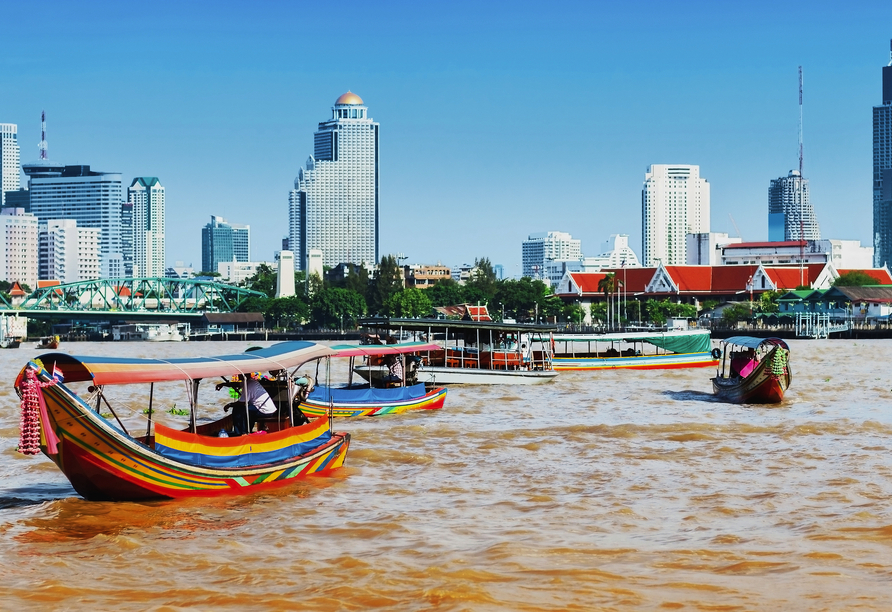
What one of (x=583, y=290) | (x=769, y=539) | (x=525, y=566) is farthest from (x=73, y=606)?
(x=583, y=290)

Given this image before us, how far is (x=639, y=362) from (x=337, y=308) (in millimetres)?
92684

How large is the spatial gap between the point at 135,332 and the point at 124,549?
132812 millimetres

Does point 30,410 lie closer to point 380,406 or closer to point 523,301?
point 380,406

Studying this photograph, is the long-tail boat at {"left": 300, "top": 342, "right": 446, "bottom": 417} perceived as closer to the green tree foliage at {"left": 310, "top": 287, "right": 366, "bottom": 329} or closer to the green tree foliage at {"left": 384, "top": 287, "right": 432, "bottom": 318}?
the green tree foliage at {"left": 384, "top": 287, "right": 432, "bottom": 318}

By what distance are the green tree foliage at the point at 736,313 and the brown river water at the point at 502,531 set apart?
291ft

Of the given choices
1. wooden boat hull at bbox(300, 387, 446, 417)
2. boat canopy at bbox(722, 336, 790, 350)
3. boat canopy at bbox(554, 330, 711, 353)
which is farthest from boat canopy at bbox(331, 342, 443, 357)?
boat canopy at bbox(554, 330, 711, 353)

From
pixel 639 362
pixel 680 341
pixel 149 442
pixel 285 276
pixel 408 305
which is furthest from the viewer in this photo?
pixel 285 276

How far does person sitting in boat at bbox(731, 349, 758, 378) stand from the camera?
32250 mm

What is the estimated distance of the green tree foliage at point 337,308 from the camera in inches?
5408

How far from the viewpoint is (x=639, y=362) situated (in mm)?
47250

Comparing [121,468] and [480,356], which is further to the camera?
[480,356]

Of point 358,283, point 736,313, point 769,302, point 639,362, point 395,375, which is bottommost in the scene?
point 639,362

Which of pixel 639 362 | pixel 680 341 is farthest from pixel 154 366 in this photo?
pixel 680 341

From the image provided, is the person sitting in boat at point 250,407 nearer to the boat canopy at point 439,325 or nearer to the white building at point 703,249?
the boat canopy at point 439,325
